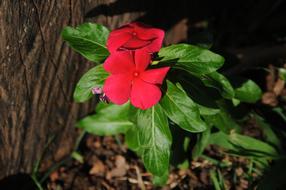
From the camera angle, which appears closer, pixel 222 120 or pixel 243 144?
pixel 222 120

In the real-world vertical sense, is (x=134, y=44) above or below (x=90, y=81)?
above

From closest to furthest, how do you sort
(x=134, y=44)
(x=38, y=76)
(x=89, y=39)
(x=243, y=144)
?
(x=134, y=44)
(x=89, y=39)
(x=38, y=76)
(x=243, y=144)

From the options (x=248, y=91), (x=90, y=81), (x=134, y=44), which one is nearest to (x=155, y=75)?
(x=134, y=44)

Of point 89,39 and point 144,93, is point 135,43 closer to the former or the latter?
point 144,93

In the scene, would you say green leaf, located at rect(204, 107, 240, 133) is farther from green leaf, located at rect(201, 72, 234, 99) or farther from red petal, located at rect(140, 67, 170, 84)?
red petal, located at rect(140, 67, 170, 84)

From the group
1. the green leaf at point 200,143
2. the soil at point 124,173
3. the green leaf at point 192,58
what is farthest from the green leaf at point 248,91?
the green leaf at point 192,58

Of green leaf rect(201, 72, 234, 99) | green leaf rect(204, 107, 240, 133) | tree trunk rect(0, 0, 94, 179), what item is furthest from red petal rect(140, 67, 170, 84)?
green leaf rect(204, 107, 240, 133)
